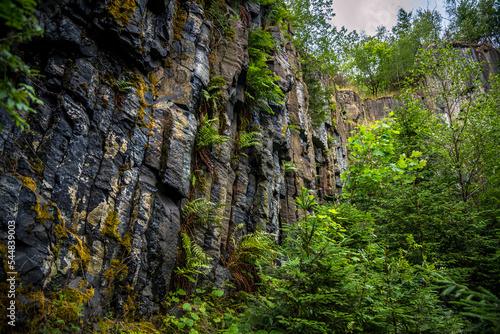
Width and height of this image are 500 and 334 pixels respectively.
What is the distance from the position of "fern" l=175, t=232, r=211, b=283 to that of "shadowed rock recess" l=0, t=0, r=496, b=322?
18cm

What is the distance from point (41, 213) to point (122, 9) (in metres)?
3.64

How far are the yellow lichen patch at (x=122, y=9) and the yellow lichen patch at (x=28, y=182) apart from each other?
9.77ft

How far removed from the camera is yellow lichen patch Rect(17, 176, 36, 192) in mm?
3103

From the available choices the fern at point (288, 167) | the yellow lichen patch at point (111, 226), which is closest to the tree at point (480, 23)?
the fern at point (288, 167)

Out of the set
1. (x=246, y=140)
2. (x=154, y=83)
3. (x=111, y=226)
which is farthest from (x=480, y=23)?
(x=111, y=226)

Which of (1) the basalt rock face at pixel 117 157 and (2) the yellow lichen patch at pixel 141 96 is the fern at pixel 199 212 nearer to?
(1) the basalt rock face at pixel 117 157

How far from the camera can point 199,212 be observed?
5590 millimetres

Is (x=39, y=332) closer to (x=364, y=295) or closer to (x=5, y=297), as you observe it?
(x=5, y=297)

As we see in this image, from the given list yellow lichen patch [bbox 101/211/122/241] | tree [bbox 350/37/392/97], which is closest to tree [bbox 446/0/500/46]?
tree [bbox 350/37/392/97]

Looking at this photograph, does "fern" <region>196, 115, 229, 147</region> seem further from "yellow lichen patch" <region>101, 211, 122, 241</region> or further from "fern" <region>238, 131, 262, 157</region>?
"yellow lichen patch" <region>101, 211, 122, 241</region>

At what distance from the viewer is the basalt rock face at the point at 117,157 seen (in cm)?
323

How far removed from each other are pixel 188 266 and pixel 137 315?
1.15 metres

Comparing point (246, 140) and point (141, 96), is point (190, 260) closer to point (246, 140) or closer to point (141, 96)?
point (141, 96)

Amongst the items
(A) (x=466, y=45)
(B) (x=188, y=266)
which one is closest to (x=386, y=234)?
(B) (x=188, y=266)
